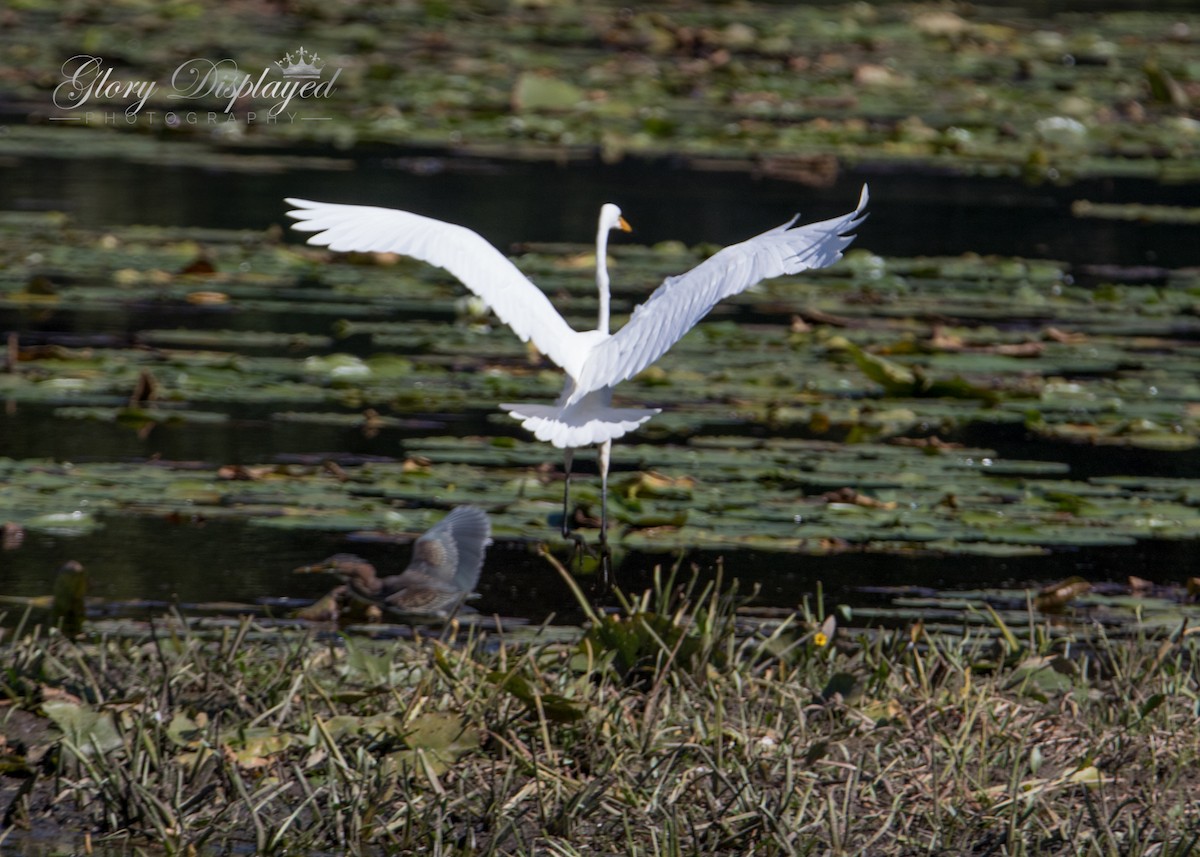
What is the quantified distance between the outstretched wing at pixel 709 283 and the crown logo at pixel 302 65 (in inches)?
389

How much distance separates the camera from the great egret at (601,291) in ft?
15.4

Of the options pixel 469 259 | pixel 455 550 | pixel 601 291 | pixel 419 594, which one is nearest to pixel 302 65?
pixel 601 291

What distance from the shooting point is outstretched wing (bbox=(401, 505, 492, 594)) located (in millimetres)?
4809

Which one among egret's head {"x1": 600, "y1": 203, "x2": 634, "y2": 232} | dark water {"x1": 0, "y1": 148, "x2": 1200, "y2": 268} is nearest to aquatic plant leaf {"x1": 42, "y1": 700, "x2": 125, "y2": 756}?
egret's head {"x1": 600, "y1": 203, "x2": 634, "y2": 232}

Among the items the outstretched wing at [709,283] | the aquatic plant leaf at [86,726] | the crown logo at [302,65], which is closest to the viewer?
the aquatic plant leaf at [86,726]

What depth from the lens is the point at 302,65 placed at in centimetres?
1455

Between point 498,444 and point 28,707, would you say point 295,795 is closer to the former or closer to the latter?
point 28,707

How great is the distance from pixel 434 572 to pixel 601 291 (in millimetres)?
1066

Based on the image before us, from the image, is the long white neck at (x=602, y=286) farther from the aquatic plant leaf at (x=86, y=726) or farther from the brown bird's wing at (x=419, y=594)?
the aquatic plant leaf at (x=86, y=726)

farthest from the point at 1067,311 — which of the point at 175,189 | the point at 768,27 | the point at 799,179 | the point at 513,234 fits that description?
the point at 768,27

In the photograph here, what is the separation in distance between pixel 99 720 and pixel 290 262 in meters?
5.12

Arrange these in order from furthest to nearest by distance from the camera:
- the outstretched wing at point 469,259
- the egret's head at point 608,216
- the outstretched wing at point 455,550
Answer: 1. the egret's head at point 608,216
2. the outstretched wing at point 469,259
3. the outstretched wing at point 455,550

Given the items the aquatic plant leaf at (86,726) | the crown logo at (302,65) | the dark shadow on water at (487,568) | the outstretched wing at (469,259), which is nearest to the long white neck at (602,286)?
the outstretched wing at (469,259)

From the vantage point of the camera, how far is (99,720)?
12.8ft
